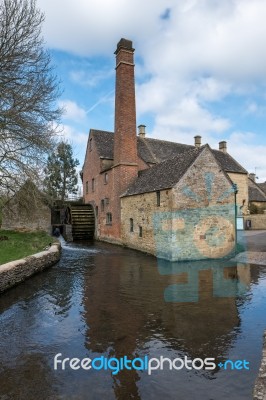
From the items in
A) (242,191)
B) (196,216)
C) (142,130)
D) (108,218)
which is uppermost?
(142,130)

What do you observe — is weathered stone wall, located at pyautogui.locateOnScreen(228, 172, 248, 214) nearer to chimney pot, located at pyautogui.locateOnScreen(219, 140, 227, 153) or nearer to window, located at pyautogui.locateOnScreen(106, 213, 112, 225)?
chimney pot, located at pyautogui.locateOnScreen(219, 140, 227, 153)

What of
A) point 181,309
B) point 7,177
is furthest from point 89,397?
point 7,177

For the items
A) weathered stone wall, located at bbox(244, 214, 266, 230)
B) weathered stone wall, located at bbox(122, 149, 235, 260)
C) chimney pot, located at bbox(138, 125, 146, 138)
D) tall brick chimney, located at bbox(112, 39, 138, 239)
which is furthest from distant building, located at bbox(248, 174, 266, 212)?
weathered stone wall, located at bbox(122, 149, 235, 260)

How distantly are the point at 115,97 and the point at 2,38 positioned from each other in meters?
8.93

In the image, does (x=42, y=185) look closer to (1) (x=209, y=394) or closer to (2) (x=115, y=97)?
(2) (x=115, y=97)

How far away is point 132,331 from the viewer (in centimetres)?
589

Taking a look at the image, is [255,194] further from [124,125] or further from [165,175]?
[165,175]

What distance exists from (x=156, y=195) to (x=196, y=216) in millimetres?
2295

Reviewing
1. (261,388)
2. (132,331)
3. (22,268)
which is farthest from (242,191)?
(261,388)

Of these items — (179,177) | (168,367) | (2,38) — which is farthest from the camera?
(179,177)

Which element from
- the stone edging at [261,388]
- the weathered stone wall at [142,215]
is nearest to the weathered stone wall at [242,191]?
the weathered stone wall at [142,215]

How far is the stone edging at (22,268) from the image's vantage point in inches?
341

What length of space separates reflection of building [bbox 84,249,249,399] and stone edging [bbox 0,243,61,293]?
206cm

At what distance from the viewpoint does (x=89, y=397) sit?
3.91 metres
